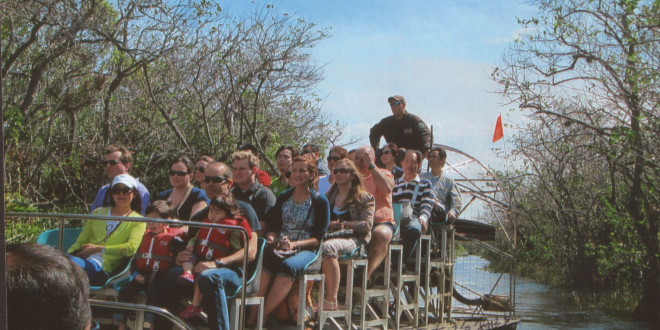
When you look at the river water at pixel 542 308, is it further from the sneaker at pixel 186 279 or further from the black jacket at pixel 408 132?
the sneaker at pixel 186 279

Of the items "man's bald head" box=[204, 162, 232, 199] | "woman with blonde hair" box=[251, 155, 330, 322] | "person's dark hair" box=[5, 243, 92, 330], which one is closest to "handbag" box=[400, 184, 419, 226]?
"woman with blonde hair" box=[251, 155, 330, 322]

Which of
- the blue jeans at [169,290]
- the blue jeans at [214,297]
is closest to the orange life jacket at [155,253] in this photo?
the blue jeans at [169,290]

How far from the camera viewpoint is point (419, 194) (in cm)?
877

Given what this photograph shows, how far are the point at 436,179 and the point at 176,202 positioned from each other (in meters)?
3.98

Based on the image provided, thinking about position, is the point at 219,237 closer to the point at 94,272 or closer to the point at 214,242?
the point at 214,242

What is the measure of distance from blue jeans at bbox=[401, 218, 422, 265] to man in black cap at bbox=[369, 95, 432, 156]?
8.68 feet

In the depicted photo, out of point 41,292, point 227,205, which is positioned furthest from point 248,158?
point 41,292

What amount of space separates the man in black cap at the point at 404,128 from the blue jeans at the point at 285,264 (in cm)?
508

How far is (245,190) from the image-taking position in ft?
21.9

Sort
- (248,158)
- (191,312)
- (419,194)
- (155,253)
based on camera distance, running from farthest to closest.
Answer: (419,194)
(248,158)
(155,253)
(191,312)

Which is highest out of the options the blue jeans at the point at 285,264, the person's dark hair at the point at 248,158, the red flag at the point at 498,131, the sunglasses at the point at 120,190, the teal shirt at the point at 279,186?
the red flag at the point at 498,131

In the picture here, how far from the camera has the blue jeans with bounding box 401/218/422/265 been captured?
8.13 metres

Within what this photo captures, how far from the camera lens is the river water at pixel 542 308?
37.9ft

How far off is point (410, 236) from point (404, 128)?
119 inches
